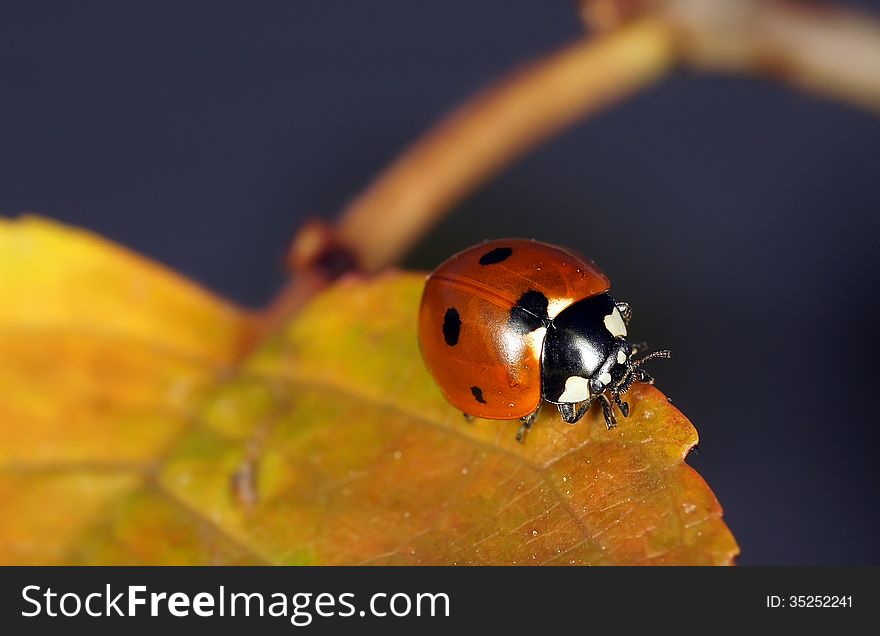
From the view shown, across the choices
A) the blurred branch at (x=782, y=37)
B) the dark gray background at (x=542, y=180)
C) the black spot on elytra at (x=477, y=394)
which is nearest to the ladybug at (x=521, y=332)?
the black spot on elytra at (x=477, y=394)

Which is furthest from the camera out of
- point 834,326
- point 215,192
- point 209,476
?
point 215,192

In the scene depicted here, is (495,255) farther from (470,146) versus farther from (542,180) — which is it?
(542,180)

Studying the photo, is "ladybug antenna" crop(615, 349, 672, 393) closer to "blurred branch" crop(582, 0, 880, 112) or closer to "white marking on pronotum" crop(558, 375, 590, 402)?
"white marking on pronotum" crop(558, 375, 590, 402)

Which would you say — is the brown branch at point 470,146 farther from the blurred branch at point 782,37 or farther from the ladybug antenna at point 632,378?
the ladybug antenna at point 632,378

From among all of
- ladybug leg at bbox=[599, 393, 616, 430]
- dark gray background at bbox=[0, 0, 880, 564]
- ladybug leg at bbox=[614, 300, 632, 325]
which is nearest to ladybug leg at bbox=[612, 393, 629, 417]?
ladybug leg at bbox=[599, 393, 616, 430]

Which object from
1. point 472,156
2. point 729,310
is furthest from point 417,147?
point 729,310

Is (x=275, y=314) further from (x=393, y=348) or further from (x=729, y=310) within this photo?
(x=729, y=310)

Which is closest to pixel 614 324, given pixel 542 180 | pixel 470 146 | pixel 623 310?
pixel 623 310
